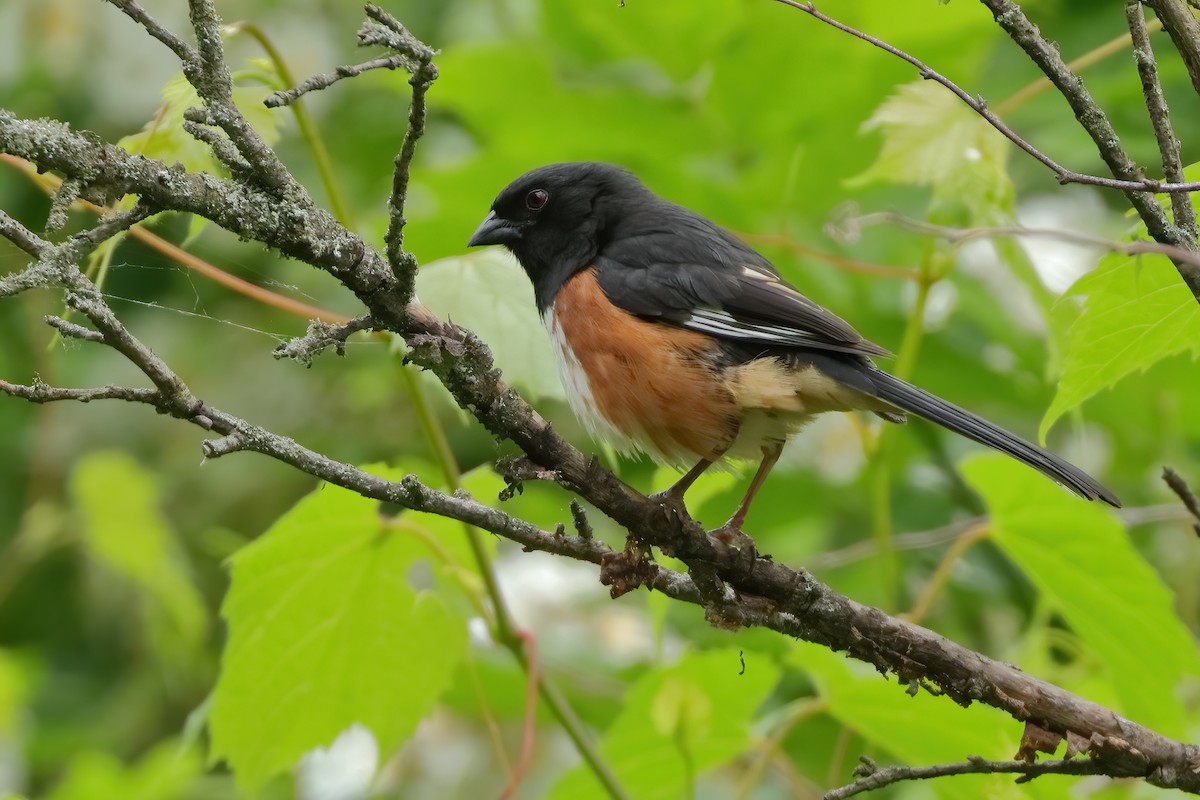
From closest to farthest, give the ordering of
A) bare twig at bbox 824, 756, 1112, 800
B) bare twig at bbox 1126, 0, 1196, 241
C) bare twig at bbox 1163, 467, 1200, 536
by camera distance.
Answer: bare twig at bbox 1126, 0, 1196, 241 → bare twig at bbox 824, 756, 1112, 800 → bare twig at bbox 1163, 467, 1200, 536

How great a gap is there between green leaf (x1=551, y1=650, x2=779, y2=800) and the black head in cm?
108

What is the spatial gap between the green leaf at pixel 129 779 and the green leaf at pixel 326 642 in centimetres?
102

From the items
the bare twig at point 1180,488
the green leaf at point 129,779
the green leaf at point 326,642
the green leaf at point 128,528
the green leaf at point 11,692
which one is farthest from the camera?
the green leaf at point 11,692

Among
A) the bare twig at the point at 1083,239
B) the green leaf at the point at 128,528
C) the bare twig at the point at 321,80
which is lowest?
the green leaf at the point at 128,528

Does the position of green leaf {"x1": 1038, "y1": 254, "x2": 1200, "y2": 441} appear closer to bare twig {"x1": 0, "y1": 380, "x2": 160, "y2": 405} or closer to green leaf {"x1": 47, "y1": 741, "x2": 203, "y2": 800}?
bare twig {"x1": 0, "y1": 380, "x2": 160, "y2": 405}

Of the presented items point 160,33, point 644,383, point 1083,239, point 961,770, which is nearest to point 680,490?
point 644,383

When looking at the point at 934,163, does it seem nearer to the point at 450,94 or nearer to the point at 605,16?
the point at 605,16

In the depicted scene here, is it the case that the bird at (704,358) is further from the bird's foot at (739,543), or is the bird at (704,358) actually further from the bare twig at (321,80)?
the bare twig at (321,80)

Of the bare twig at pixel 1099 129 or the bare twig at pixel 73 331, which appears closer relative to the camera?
the bare twig at pixel 73 331

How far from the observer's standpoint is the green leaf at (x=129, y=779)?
371cm

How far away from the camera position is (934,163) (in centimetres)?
274

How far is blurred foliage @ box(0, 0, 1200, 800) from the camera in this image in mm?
2676

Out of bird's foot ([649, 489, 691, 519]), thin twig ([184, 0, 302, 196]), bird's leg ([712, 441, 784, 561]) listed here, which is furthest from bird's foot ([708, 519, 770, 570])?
thin twig ([184, 0, 302, 196])

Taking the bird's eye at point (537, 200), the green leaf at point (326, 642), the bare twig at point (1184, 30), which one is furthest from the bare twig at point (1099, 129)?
the bird's eye at point (537, 200)
